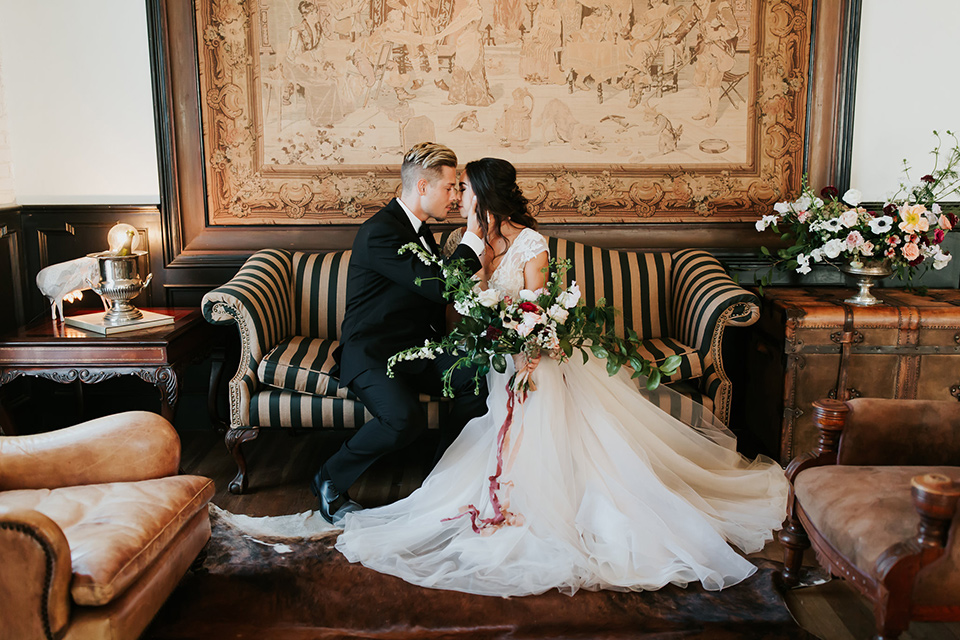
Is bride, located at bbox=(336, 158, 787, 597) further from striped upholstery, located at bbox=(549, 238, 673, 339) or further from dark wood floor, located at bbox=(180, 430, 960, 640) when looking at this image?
striped upholstery, located at bbox=(549, 238, 673, 339)

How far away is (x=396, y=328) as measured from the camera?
3.30m

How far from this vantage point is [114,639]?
1.89 meters

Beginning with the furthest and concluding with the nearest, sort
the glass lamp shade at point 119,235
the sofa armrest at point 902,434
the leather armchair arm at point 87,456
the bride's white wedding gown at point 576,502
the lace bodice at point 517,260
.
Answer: the glass lamp shade at point 119,235 < the lace bodice at point 517,260 < the bride's white wedding gown at point 576,502 < the sofa armrest at point 902,434 < the leather armchair arm at point 87,456

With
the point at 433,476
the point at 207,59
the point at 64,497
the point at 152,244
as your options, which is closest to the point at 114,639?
the point at 64,497

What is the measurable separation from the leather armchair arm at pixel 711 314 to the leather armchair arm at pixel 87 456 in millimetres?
2444

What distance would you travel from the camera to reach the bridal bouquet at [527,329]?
2730mm

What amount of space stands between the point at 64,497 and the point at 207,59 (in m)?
2.80

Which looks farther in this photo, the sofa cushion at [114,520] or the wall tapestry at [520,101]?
the wall tapestry at [520,101]

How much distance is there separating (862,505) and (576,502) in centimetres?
100

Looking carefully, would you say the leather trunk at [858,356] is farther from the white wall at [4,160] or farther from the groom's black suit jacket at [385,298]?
the white wall at [4,160]

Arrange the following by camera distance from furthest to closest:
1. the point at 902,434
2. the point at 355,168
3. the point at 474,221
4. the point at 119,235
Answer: the point at 355,168
the point at 119,235
the point at 474,221
the point at 902,434

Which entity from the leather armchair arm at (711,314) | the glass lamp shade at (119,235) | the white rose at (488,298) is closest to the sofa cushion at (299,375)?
the white rose at (488,298)

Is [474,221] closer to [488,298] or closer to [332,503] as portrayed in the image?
[488,298]

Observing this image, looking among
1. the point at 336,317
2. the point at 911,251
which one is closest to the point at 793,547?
the point at 911,251
